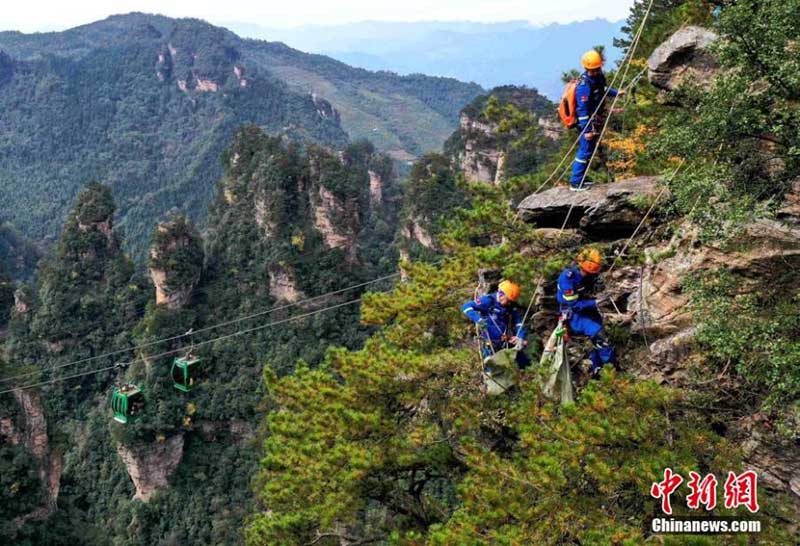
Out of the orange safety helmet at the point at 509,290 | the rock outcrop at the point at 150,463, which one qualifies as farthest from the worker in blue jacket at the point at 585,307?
the rock outcrop at the point at 150,463

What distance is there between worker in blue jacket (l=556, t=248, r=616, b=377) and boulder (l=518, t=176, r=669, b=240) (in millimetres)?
1003

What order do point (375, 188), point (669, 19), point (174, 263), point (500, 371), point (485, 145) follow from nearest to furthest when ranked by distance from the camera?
1. point (500, 371)
2. point (669, 19)
3. point (174, 263)
4. point (485, 145)
5. point (375, 188)

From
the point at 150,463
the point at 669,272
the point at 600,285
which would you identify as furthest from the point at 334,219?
the point at 669,272

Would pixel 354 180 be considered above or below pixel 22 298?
above

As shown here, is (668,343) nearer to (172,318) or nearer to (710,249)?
(710,249)

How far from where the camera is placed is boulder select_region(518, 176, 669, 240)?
740 centimetres

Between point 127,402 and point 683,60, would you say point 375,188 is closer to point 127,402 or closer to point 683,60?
A: point 127,402

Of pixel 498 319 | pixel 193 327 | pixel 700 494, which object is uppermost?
pixel 498 319

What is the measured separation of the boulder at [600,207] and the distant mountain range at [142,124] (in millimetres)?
63450

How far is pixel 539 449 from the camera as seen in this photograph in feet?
17.9

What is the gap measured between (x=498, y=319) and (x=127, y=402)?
871cm

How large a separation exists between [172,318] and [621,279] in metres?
26.9

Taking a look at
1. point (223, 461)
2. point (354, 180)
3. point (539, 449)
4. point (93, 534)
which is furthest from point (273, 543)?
point (354, 180)

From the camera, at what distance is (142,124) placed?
10319 cm
